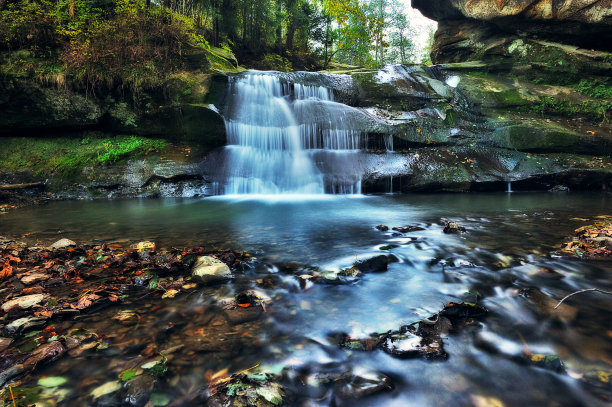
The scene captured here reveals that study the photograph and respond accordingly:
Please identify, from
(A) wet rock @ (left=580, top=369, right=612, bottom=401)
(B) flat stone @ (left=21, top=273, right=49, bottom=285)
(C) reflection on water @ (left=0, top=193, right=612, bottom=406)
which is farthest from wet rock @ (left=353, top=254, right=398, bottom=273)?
(B) flat stone @ (left=21, top=273, right=49, bottom=285)

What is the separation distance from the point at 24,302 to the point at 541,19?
1737cm

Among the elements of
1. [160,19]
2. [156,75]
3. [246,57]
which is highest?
[246,57]

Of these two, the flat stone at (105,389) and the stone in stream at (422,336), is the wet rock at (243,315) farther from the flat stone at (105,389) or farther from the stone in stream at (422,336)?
the flat stone at (105,389)

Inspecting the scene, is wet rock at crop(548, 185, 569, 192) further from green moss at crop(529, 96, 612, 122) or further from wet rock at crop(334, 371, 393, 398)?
wet rock at crop(334, 371, 393, 398)

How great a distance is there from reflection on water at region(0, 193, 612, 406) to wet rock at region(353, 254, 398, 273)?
3.8 inches

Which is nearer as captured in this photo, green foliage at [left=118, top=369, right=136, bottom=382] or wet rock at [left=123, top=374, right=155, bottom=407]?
wet rock at [left=123, top=374, right=155, bottom=407]

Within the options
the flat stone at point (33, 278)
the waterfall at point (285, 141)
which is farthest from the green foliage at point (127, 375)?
the waterfall at point (285, 141)

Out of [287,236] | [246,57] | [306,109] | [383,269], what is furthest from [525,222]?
[246,57]

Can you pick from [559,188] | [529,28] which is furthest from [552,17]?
[559,188]

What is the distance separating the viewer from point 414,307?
2123mm

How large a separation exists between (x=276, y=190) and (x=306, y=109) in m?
3.48

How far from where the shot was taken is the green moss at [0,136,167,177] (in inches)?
346

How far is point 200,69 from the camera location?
10727 millimetres

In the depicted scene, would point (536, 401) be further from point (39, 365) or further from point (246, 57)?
point (246, 57)
